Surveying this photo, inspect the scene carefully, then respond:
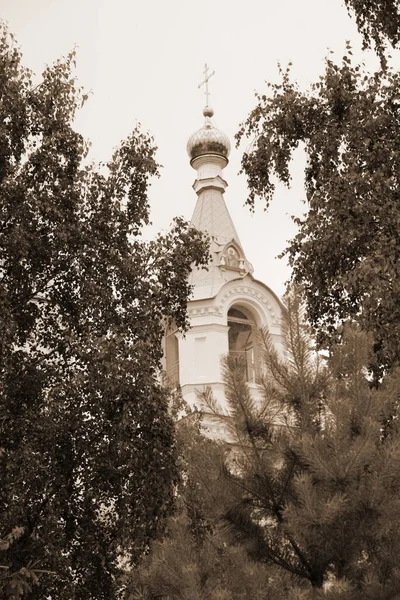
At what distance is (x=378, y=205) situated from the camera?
866 centimetres

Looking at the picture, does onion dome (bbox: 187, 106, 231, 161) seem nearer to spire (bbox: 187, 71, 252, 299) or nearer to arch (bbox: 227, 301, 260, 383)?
spire (bbox: 187, 71, 252, 299)

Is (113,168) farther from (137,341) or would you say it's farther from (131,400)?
(131,400)

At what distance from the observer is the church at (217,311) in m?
19.1

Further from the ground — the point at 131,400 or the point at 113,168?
the point at 113,168

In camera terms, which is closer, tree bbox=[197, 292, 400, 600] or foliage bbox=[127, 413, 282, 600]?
foliage bbox=[127, 413, 282, 600]

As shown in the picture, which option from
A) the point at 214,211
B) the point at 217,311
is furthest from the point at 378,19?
the point at 214,211

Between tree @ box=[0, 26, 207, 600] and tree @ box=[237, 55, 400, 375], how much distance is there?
1489 mm

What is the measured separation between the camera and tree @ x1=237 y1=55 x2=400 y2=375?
27.2 ft

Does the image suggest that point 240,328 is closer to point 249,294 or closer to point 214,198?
point 249,294

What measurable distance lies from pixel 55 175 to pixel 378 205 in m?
3.50

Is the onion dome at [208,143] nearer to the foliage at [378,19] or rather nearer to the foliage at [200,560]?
the foliage at [378,19]

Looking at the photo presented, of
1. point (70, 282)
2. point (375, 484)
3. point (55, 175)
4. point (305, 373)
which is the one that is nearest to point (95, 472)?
point (70, 282)

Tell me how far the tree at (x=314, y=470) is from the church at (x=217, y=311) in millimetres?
11955

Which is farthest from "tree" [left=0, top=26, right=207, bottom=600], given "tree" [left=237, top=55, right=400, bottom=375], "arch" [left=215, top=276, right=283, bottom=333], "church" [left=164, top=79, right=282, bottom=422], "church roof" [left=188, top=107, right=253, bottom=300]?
"church roof" [left=188, top=107, right=253, bottom=300]
